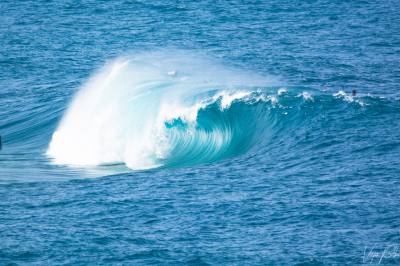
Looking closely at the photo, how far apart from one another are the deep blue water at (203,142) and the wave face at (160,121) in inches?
4.7

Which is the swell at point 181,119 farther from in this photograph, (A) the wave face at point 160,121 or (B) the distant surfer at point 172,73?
(B) the distant surfer at point 172,73

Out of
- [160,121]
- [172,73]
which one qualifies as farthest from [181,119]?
[172,73]

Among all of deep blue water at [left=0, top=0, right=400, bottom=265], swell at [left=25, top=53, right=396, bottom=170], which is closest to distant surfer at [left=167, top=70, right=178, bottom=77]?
deep blue water at [left=0, top=0, right=400, bottom=265]

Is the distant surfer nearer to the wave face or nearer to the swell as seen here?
the wave face

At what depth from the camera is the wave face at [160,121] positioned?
5003 cm

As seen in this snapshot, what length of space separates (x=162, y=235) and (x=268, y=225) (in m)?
4.34

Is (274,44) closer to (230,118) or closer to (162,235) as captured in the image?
(230,118)

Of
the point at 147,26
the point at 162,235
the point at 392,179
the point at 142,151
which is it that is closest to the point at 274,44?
the point at 147,26

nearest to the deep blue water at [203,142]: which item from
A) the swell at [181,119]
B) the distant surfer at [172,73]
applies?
the swell at [181,119]

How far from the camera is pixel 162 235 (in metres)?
37.6

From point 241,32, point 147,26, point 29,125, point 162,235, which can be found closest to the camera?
point 162,235

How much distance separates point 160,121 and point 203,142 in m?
3.15

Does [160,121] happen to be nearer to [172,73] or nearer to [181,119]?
[181,119]

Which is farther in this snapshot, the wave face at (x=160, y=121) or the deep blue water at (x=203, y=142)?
the wave face at (x=160, y=121)
